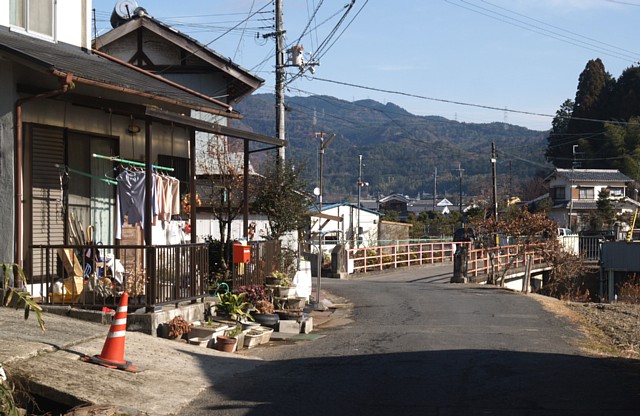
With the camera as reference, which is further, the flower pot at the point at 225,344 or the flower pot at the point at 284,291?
the flower pot at the point at 284,291

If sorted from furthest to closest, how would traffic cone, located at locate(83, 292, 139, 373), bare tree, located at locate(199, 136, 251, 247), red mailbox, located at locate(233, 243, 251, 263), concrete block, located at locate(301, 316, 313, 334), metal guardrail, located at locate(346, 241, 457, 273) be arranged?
metal guardrail, located at locate(346, 241, 457, 273) < bare tree, located at locate(199, 136, 251, 247) < red mailbox, located at locate(233, 243, 251, 263) < concrete block, located at locate(301, 316, 313, 334) < traffic cone, located at locate(83, 292, 139, 373)

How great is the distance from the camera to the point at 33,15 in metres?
14.6

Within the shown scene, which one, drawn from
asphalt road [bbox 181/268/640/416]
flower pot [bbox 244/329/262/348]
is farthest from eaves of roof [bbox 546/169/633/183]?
flower pot [bbox 244/329/262/348]

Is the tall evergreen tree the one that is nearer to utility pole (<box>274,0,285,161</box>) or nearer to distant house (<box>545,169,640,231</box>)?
distant house (<box>545,169,640,231</box>)

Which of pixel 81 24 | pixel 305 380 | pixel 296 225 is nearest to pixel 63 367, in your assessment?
pixel 305 380

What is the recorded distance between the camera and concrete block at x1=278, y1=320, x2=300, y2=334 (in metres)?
15.0

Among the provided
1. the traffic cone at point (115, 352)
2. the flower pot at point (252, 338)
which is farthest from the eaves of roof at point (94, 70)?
the flower pot at point (252, 338)

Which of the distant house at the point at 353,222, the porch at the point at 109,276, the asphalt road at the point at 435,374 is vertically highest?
the distant house at the point at 353,222

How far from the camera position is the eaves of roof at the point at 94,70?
453 inches

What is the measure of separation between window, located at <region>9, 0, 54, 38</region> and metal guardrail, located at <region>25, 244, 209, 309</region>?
174 inches

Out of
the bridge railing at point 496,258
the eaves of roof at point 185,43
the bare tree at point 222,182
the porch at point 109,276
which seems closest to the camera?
the porch at point 109,276

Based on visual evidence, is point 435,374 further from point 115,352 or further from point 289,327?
point 289,327

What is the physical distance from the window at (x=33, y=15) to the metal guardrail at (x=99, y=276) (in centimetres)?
442

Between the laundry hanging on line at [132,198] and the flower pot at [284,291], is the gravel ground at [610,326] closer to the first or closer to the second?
the flower pot at [284,291]
